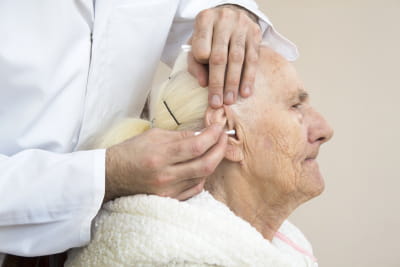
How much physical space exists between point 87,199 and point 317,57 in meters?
1.85

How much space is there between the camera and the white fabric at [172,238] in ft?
3.23

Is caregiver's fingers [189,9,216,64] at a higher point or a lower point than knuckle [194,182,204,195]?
higher

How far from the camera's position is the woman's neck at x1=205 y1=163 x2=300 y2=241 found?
1.21 m

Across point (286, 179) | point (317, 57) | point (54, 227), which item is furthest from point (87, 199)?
point (317, 57)

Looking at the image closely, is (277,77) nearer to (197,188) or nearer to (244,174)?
(244,174)

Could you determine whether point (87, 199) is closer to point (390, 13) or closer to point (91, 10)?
point (91, 10)

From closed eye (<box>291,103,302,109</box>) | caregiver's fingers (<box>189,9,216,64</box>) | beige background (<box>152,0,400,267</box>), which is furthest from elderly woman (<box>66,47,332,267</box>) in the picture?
beige background (<box>152,0,400,267</box>)

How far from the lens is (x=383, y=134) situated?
2.54m

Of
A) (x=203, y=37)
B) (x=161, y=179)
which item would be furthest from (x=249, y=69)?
(x=161, y=179)

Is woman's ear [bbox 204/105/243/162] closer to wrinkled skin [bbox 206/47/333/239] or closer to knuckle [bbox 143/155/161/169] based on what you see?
wrinkled skin [bbox 206/47/333/239]

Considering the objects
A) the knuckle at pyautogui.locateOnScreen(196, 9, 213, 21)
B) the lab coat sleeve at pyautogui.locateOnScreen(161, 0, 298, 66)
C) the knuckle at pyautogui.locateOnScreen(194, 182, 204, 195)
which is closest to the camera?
the knuckle at pyautogui.locateOnScreen(194, 182, 204, 195)

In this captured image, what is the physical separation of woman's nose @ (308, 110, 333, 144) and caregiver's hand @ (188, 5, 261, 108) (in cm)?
20

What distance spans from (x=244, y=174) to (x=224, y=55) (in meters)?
0.30

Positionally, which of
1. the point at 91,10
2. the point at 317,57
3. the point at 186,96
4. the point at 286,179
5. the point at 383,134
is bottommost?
the point at 383,134
